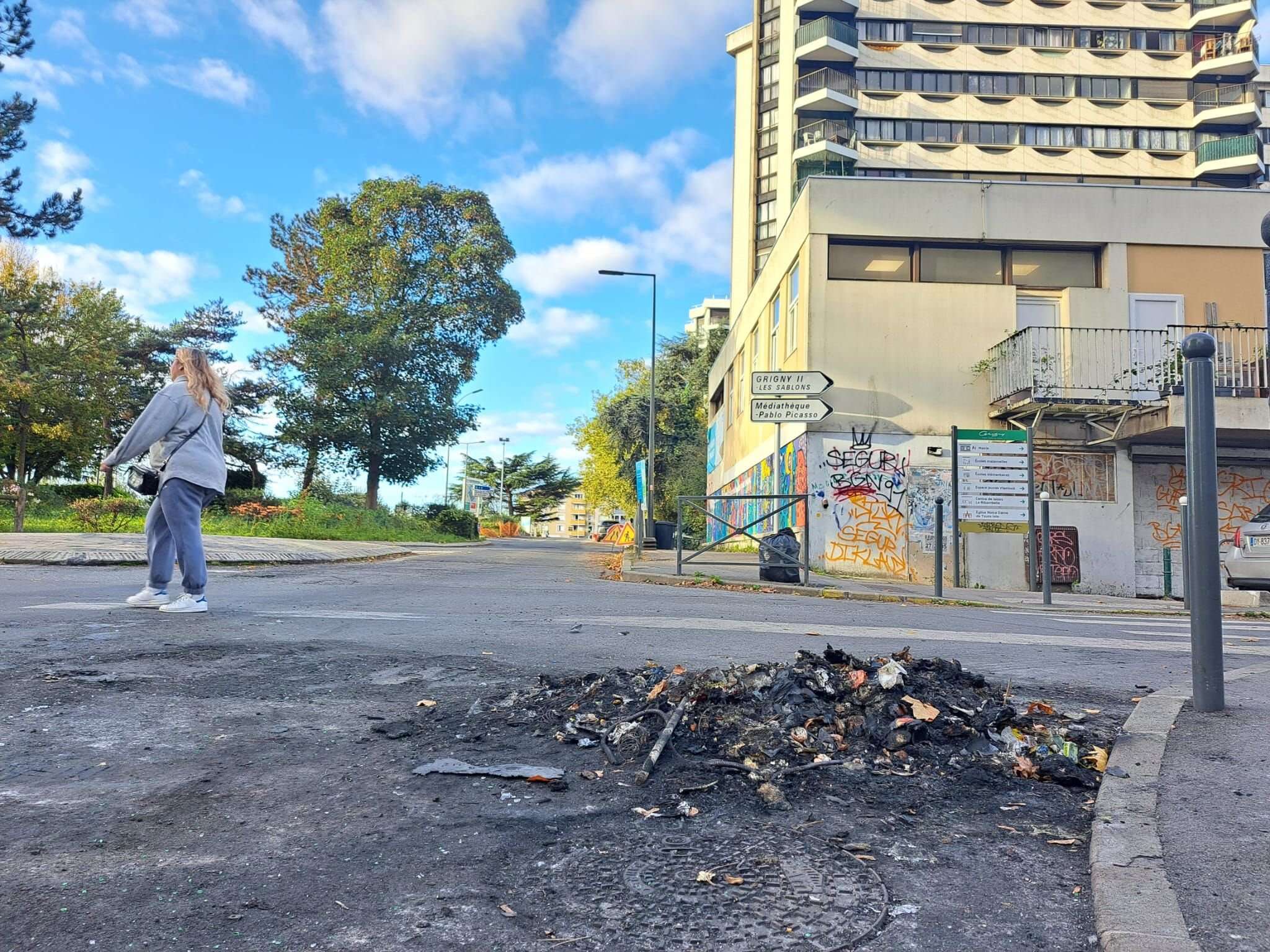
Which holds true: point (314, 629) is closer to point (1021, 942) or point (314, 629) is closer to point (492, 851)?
point (492, 851)

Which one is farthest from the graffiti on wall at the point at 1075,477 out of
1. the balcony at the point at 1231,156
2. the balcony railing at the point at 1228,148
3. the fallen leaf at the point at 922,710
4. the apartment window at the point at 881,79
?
the balcony railing at the point at 1228,148

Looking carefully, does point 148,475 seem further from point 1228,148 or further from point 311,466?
point 1228,148

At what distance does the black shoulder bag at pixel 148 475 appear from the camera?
6.33 metres

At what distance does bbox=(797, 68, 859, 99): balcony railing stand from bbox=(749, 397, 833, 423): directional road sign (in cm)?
4377

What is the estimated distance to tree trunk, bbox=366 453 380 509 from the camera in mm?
34719

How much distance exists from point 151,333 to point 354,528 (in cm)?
1562

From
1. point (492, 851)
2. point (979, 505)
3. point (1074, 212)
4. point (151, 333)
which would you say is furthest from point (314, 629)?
point (151, 333)

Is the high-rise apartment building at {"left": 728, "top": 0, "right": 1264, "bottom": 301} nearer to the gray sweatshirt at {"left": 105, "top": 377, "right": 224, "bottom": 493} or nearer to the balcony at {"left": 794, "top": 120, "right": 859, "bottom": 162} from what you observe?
the balcony at {"left": 794, "top": 120, "right": 859, "bottom": 162}

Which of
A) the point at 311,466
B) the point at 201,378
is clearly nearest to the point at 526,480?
the point at 311,466

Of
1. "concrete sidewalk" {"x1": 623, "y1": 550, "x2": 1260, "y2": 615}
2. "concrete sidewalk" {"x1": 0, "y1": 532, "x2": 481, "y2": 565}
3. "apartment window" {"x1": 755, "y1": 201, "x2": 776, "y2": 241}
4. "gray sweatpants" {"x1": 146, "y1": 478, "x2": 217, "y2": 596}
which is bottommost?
"concrete sidewalk" {"x1": 623, "y1": 550, "x2": 1260, "y2": 615}

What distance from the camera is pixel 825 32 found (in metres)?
50.2

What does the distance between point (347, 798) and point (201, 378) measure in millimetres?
4890

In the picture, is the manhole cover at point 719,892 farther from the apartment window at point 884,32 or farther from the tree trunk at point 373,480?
the apartment window at point 884,32

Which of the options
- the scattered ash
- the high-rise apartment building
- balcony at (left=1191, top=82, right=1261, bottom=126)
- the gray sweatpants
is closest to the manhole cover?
the scattered ash
